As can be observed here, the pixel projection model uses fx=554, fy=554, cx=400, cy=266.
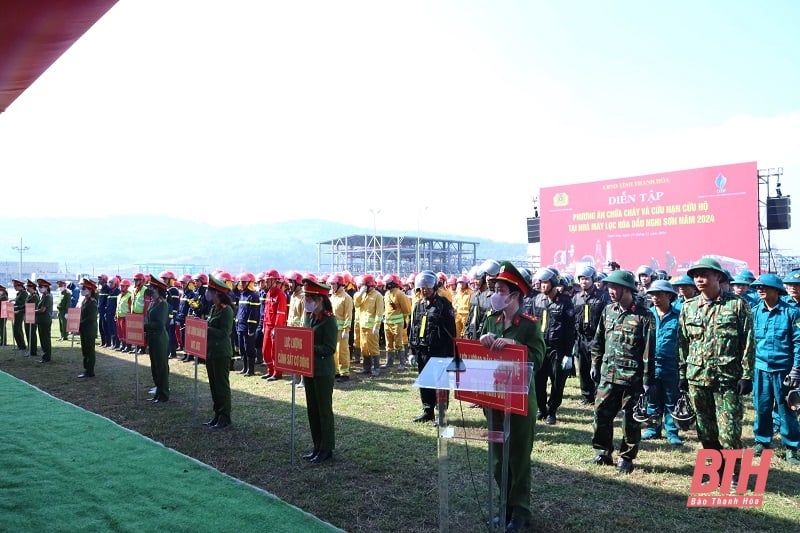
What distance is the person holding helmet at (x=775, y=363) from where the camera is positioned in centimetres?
612

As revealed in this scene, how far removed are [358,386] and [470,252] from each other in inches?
1582

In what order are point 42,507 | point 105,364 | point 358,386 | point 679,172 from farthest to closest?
point 679,172, point 105,364, point 358,386, point 42,507

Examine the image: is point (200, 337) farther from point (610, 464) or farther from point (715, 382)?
point (715, 382)

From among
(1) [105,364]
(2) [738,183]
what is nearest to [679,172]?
(2) [738,183]

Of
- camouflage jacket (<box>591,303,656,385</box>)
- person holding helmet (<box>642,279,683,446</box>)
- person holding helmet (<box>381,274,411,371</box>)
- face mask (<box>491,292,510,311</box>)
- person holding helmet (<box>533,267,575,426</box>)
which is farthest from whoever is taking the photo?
person holding helmet (<box>381,274,411,371</box>)

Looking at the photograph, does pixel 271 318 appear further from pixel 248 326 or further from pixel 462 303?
pixel 462 303

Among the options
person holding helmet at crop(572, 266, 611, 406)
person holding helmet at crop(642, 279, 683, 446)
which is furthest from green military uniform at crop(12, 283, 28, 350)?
person holding helmet at crop(642, 279, 683, 446)

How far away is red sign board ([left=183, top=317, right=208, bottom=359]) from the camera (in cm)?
760

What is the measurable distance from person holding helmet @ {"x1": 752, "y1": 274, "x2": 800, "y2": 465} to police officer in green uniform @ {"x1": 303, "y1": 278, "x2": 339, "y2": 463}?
471cm

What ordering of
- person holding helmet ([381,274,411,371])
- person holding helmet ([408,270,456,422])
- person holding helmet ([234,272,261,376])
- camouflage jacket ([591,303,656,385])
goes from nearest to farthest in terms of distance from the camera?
camouflage jacket ([591,303,656,385]) → person holding helmet ([408,270,456,422]) → person holding helmet ([234,272,261,376]) → person holding helmet ([381,274,411,371])

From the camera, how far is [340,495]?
17.0 ft

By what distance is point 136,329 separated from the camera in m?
9.20

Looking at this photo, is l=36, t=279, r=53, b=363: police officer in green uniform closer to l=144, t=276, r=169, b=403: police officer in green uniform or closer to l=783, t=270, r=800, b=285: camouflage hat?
l=144, t=276, r=169, b=403: police officer in green uniform

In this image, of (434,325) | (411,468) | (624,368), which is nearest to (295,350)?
(411,468)
